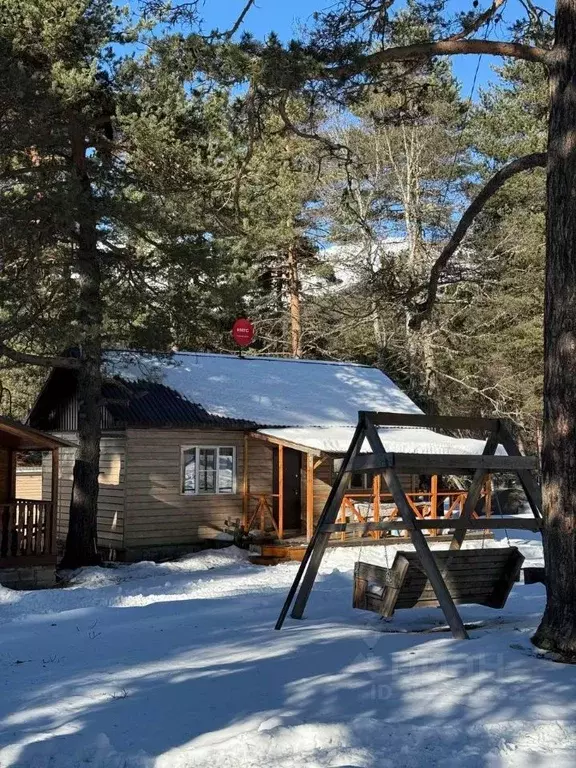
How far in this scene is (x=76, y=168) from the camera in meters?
16.5

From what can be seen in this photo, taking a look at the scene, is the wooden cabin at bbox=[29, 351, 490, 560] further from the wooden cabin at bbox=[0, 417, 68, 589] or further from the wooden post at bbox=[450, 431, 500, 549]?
the wooden post at bbox=[450, 431, 500, 549]

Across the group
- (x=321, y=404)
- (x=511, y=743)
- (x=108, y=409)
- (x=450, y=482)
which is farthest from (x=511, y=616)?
(x=450, y=482)

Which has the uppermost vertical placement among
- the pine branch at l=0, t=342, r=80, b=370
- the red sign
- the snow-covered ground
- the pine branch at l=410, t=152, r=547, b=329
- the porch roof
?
the red sign

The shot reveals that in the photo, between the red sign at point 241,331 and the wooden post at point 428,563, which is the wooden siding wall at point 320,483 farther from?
the wooden post at point 428,563

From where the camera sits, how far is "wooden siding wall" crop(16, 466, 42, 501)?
3169cm

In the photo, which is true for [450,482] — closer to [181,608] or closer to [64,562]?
[64,562]

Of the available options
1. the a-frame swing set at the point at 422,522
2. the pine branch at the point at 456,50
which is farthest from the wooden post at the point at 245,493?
the pine branch at the point at 456,50

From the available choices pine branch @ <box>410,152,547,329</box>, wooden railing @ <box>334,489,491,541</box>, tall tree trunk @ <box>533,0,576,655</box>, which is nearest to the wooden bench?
tall tree trunk @ <box>533,0,576,655</box>

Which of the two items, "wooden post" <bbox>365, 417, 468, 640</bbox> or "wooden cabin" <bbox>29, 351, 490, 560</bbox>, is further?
"wooden cabin" <bbox>29, 351, 490, 560</bbox>

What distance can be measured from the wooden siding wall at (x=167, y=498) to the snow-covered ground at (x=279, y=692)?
33.1 ft

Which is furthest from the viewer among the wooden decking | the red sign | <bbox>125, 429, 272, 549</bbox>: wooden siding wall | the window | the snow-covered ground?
the red sign

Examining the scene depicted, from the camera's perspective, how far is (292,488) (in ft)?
73.3

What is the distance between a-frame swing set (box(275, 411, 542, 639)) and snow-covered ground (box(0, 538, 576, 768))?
0.98ft

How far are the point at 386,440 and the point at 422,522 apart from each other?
44.7 ft
